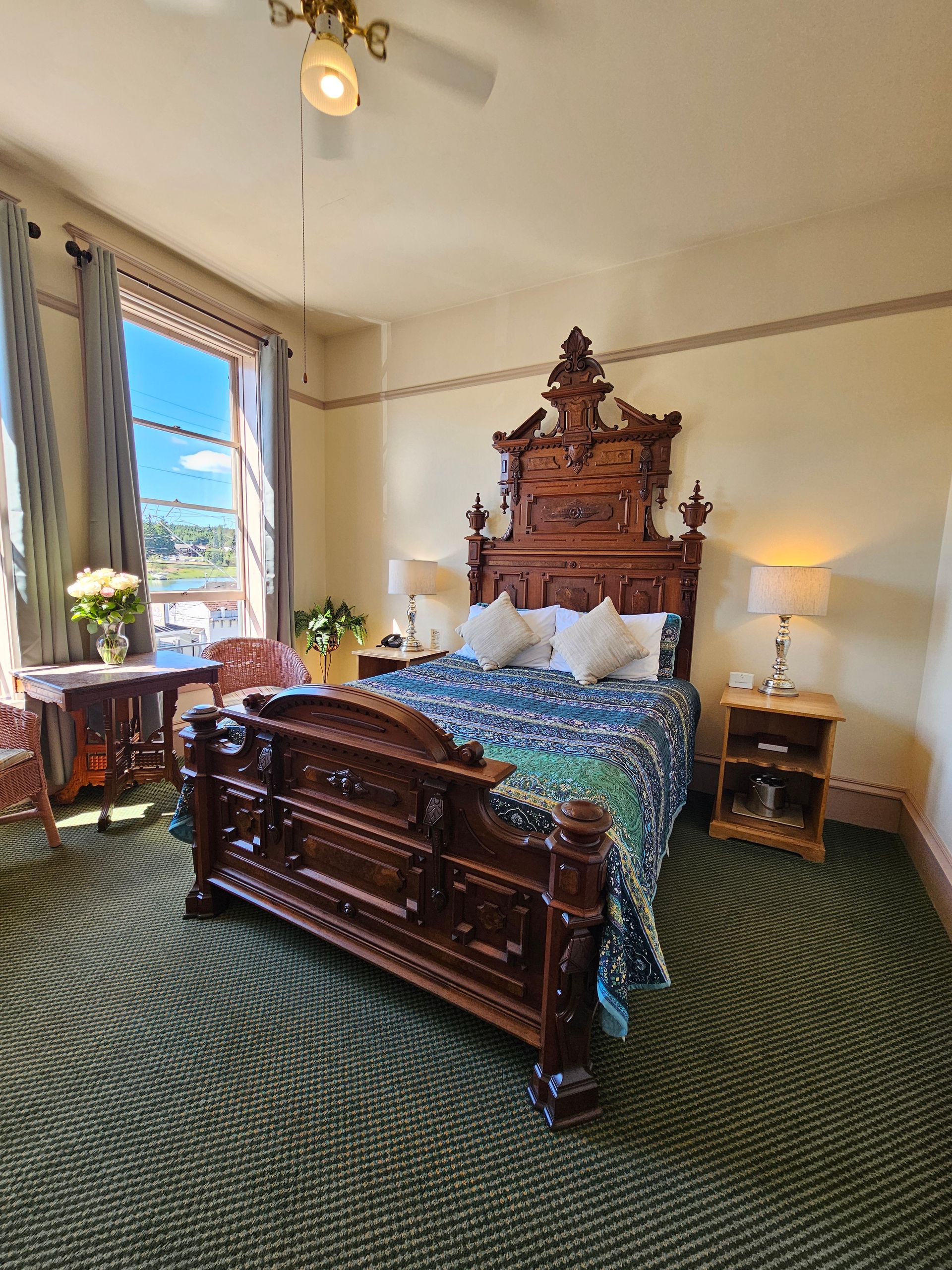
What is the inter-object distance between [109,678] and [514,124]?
330cm

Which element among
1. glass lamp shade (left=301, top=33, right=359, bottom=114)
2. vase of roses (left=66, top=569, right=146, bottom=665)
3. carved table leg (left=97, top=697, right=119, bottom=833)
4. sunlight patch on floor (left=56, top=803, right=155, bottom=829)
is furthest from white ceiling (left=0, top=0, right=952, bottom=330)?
sunlight patch on floor (left=56, top=803, right=155, bottom=829)

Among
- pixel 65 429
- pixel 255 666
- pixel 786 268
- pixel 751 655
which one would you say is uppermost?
pixel 786 268

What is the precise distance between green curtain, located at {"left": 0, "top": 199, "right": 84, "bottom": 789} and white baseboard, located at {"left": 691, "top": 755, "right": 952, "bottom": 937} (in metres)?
3.93

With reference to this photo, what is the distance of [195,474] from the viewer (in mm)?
3984

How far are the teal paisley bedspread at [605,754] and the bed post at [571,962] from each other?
0.06 metres

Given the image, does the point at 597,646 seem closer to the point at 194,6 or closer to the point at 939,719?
the point at 939,719

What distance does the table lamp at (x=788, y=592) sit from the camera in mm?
2736

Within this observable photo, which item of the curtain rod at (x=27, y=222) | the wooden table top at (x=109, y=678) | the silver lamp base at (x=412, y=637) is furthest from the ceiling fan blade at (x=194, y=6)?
the silver lamp base at (x=412, y=637)

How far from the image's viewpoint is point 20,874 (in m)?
2.34

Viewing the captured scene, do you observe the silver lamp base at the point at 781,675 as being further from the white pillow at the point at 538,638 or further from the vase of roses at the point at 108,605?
the vase of roses at the point at 108,605

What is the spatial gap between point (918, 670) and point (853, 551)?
74 cm

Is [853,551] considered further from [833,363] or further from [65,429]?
[65,429]

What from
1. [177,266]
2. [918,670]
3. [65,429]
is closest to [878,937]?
[918,670]

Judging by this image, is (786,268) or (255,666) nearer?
A: (786,268)
